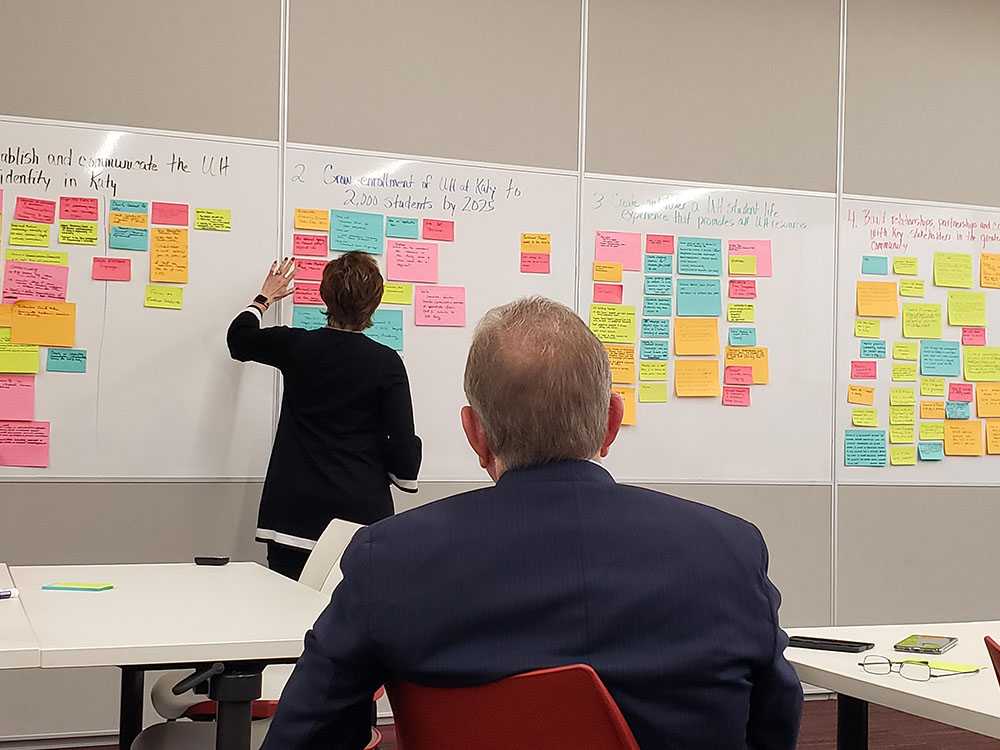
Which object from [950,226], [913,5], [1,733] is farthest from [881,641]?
[913,5]

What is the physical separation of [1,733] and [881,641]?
289 centimetres

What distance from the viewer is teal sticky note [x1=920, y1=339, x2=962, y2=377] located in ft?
15.8

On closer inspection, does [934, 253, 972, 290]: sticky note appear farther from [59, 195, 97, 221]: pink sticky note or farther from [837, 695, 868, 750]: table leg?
[59, 195, 97, 221]: pink sticky note

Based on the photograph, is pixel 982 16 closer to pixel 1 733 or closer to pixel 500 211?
pixel 500 211

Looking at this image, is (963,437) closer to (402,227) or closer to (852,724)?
(402,227)

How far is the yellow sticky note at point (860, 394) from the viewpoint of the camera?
473 centimetres

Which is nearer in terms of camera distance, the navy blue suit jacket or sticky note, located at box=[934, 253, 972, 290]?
the navy blue suit jacket

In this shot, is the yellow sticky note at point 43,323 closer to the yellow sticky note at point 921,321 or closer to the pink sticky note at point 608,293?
the pink sticky note at point 608,293

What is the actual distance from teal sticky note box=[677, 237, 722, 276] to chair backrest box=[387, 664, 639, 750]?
11.5ft

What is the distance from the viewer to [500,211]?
14.1 feet

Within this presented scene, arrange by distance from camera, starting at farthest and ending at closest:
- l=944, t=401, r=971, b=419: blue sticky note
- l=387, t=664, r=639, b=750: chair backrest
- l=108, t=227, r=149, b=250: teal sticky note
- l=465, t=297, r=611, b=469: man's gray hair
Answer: l=944, t=401, r=971, b=419: blue sticky note < l=108, t=227, r=149, b=250: teal sticky note < l=465, t=297, r=611, b=469: man's gray hair < l=387, t=664, r=639, b=750: chair backrest

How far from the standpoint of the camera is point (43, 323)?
3.76m

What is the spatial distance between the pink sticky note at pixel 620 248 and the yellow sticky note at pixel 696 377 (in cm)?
43

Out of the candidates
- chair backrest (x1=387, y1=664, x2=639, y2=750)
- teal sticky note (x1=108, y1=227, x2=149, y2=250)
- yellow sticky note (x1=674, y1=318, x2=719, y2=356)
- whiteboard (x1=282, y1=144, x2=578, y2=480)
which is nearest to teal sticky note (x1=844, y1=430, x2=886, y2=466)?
yellow sticky note (x1=674, y1=318, x2=719, y2=356)
